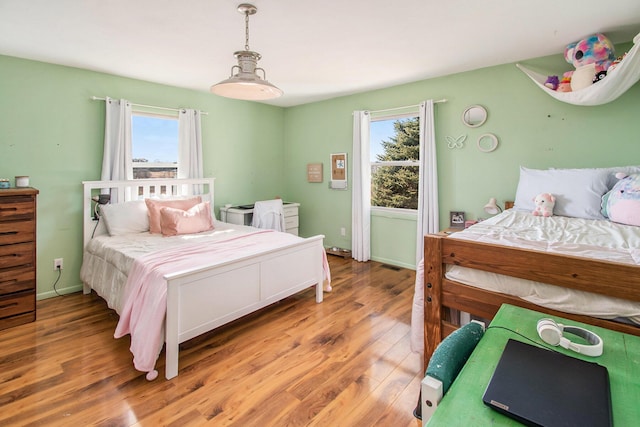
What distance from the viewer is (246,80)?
2098mm

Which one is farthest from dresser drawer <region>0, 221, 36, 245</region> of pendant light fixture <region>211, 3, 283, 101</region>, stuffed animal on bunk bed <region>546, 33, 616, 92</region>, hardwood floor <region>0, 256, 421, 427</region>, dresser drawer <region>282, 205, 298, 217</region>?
stuffed animal on bunk bed <region>546, 33, 616, 92</region>

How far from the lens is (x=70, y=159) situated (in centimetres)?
326

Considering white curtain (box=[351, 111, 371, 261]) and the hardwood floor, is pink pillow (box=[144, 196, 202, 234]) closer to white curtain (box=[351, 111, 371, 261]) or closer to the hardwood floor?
the hardwood floor

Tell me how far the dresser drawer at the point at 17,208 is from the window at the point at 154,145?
116 centimetres

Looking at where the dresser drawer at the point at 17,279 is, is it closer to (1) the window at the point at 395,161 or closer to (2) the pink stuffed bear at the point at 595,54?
(1) the window at the point at 395,161

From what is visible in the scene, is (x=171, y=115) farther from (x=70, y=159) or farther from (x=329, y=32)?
(x=329, y=32)

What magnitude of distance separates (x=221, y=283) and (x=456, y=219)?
8.54 ft

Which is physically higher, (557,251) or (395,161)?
(395,161)

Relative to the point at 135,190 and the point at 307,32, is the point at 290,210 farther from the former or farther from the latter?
the point at 307,32

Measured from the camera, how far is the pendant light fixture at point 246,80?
2.10 metres

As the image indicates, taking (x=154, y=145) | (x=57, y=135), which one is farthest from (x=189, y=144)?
(x=57, y=135)

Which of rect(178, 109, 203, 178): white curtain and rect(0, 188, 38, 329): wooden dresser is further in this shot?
rect(178, 109, 203, 178): white curtain

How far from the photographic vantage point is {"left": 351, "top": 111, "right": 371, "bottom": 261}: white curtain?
4270mm

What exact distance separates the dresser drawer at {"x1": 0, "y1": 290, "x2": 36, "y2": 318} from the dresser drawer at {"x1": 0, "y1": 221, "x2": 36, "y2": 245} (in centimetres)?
43
